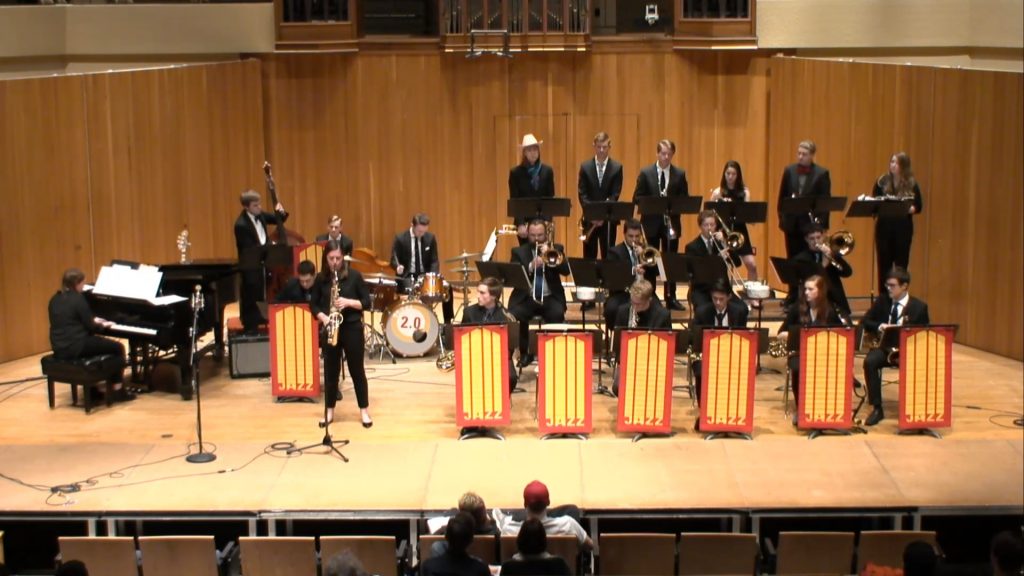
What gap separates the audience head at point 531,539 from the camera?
685 cm

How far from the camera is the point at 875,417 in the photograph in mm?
10391

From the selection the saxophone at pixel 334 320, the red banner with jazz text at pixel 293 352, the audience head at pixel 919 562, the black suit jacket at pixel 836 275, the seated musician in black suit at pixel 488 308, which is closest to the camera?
the audience head at pixel 919 562

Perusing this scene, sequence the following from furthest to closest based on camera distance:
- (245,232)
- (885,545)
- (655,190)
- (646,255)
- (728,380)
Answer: (655,190) → (245,232) → (646,255) → (728,380) → (885,545)

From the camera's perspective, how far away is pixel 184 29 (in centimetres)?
1522

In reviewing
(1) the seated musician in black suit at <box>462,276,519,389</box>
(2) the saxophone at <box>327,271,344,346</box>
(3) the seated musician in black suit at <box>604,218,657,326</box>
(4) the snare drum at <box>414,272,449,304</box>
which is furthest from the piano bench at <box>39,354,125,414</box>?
(3) the seated musician in black suit at <box>604,218,657,326</box>

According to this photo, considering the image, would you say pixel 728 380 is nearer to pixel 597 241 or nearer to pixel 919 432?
pixel 919 432

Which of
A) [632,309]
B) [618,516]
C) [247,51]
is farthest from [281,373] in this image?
[247,51]

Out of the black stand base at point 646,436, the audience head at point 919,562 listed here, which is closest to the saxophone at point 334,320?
the black stand base at point 646,436

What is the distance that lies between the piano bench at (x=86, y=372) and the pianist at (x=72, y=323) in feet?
0.26

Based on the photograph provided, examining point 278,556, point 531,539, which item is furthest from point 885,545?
point 278,556

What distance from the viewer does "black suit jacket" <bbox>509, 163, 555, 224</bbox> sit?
44.4 ft

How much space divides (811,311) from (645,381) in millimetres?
1444

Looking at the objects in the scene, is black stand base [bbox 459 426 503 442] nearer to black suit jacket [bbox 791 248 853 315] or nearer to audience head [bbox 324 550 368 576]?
black suit jacket [bbox 791 248 853 315]

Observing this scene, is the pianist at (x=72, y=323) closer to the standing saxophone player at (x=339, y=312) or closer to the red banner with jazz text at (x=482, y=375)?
the standing saxophone player at (x=339, y=312)
